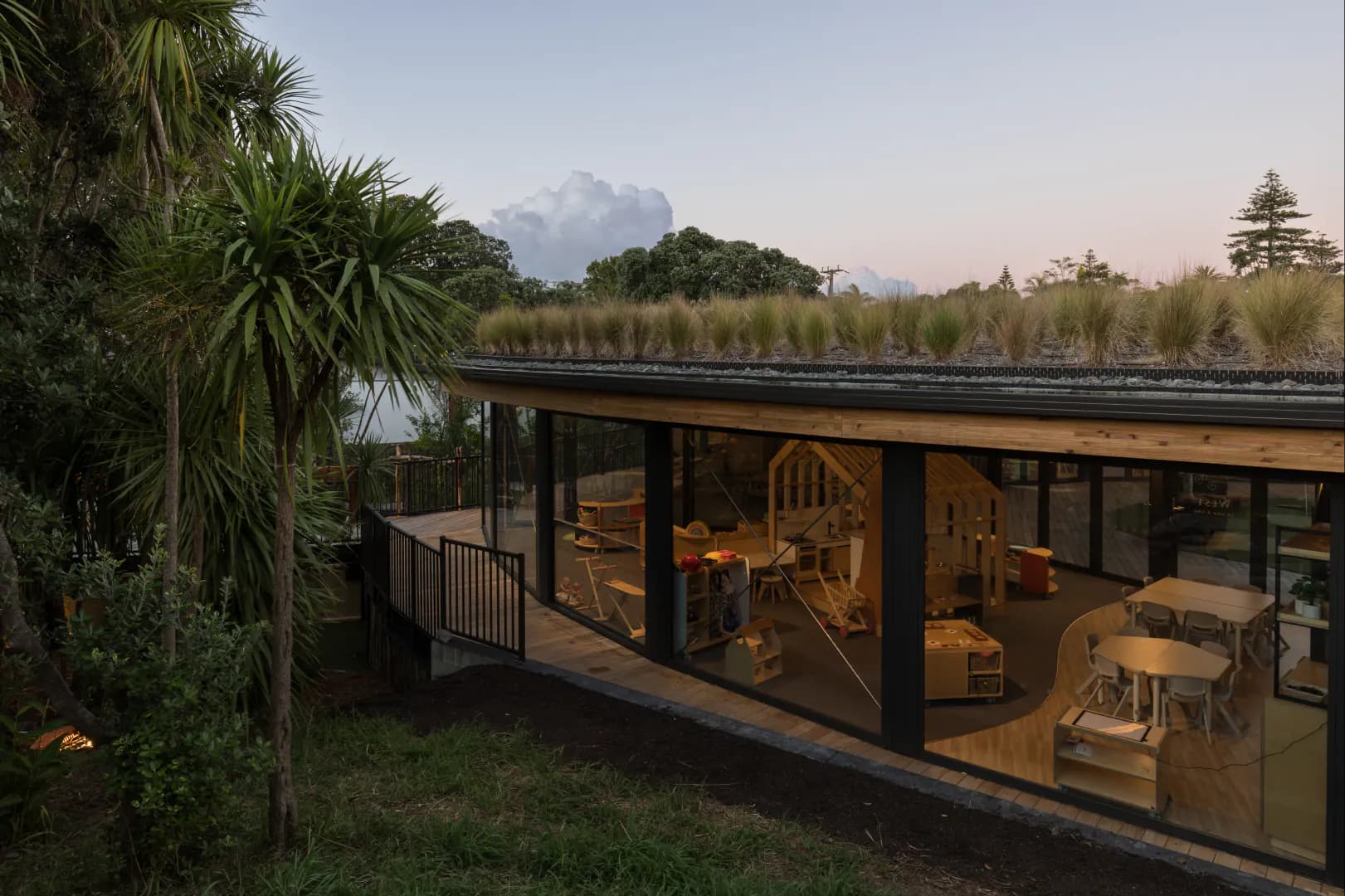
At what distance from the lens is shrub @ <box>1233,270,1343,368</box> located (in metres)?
4.41

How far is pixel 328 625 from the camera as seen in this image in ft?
36.6

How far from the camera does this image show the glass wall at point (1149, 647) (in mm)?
4492

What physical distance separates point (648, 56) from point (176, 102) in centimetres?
2049

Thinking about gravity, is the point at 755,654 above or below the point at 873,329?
below

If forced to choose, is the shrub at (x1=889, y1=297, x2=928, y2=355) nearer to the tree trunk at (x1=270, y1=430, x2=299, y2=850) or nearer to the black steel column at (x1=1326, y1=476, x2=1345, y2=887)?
the black steel column at (x1=1326, y1=476, x2=1345, y2=887)

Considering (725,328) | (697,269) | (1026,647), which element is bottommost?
(1026,647)

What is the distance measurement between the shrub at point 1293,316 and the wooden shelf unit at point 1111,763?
2090mm

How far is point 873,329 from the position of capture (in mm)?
6520

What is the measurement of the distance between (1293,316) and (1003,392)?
1.37m

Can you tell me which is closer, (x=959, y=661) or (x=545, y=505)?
(x=959, y=661)

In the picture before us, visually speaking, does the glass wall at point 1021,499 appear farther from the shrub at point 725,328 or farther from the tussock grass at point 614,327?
the tussock grass at point 614,327

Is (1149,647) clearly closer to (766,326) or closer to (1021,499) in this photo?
(1021,499)

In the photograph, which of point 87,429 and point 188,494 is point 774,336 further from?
point 87,429

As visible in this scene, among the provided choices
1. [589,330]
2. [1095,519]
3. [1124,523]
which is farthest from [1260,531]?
[589,330]
